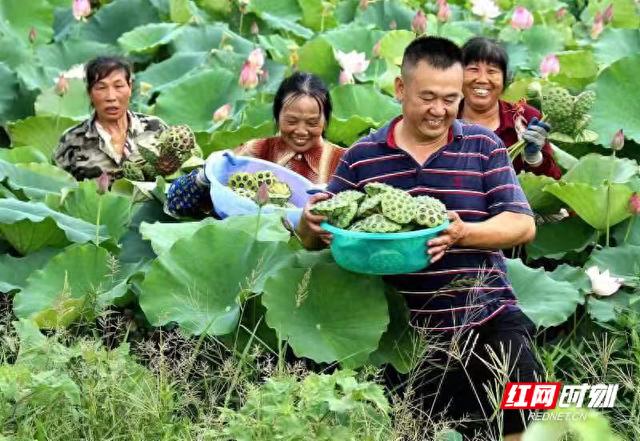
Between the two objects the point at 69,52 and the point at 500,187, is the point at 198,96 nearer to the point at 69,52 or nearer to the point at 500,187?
the point at 69,52

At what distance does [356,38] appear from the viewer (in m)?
7.14

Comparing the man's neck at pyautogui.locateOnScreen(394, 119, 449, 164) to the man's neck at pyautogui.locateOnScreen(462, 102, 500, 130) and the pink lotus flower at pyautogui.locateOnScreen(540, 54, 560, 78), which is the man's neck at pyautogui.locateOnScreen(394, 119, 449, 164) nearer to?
the man's neck at pyautogui.locateOnScreen(462, 102, 500, 130)

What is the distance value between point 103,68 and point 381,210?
2193mm

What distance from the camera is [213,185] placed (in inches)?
173

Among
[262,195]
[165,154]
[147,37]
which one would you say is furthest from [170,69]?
[262,195]

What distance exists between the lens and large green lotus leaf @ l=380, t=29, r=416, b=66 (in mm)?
6953

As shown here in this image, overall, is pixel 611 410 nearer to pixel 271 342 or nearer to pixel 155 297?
pixel 271 342

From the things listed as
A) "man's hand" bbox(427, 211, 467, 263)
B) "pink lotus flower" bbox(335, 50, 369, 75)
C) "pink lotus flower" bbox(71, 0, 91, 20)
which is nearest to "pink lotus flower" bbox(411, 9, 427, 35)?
"pink lotus flower" bbox(335, 50, 369, 75)

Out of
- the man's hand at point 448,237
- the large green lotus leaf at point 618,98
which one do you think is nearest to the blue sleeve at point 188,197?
the man's hand at point 448,237

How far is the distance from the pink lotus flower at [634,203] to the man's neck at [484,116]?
0.56 meters

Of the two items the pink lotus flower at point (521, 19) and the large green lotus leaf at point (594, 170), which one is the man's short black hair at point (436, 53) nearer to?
the large green lotus leaf at point (594, 170)

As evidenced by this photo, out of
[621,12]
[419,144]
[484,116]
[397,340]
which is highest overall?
[419,144]

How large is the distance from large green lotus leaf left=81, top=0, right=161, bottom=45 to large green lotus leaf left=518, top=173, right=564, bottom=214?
12.3ft

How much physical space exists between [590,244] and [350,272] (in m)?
1.33
